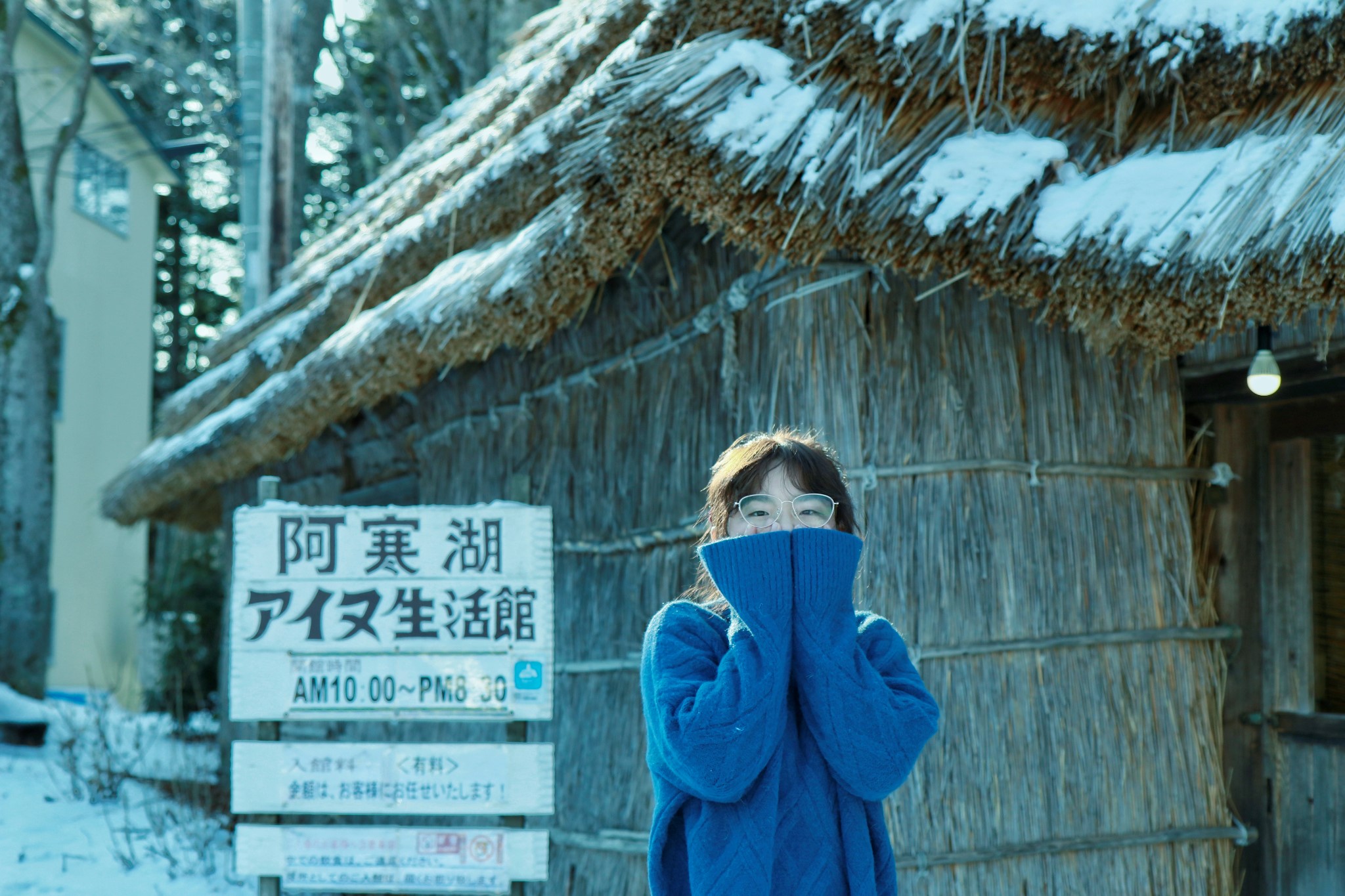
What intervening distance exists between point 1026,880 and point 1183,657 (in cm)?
79

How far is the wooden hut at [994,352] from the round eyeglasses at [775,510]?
126cm

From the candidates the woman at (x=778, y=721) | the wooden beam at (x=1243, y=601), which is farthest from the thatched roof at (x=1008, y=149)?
the woman at (x=778, y=721)

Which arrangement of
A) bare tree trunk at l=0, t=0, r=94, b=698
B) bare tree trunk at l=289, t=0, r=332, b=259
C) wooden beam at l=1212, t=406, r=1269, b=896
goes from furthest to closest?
bare tree trunk at l=289, t=0, r=332, b=259 → bare tree trunk at l=0, t=0, r=94, b=698 → wooden beam at l=1212, t=406, r=1269, b=896

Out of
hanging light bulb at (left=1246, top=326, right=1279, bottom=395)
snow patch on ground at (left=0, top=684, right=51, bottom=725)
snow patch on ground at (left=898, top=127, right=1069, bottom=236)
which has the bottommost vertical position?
snow patch on ground at (left=0, top=684, right=51, bottom=725)

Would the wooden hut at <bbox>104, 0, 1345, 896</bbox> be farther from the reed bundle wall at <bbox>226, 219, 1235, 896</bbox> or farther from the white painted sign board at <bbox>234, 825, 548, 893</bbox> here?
the white painted sign board at <bbox>234, 825, 548, 893</bbox>

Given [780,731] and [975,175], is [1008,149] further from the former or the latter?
[780,731]

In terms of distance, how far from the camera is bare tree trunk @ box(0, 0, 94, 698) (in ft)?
27.3

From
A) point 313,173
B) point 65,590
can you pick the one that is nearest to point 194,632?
point 65,590

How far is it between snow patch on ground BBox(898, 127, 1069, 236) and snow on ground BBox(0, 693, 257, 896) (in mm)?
4167

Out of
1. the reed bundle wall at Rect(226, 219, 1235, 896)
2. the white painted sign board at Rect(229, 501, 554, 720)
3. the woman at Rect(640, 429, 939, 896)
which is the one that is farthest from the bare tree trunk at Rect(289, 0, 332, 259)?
the woman at Rect(640, 429, 939, 896)

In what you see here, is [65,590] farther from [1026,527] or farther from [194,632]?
[1026,527]

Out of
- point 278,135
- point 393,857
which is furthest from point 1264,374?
point 278,135

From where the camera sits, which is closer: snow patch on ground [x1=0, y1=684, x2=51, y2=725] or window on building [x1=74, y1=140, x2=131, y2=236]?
snow patch on ground [x1=0, y1=684, x2=51, y2=725]

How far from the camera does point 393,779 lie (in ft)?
11.8
